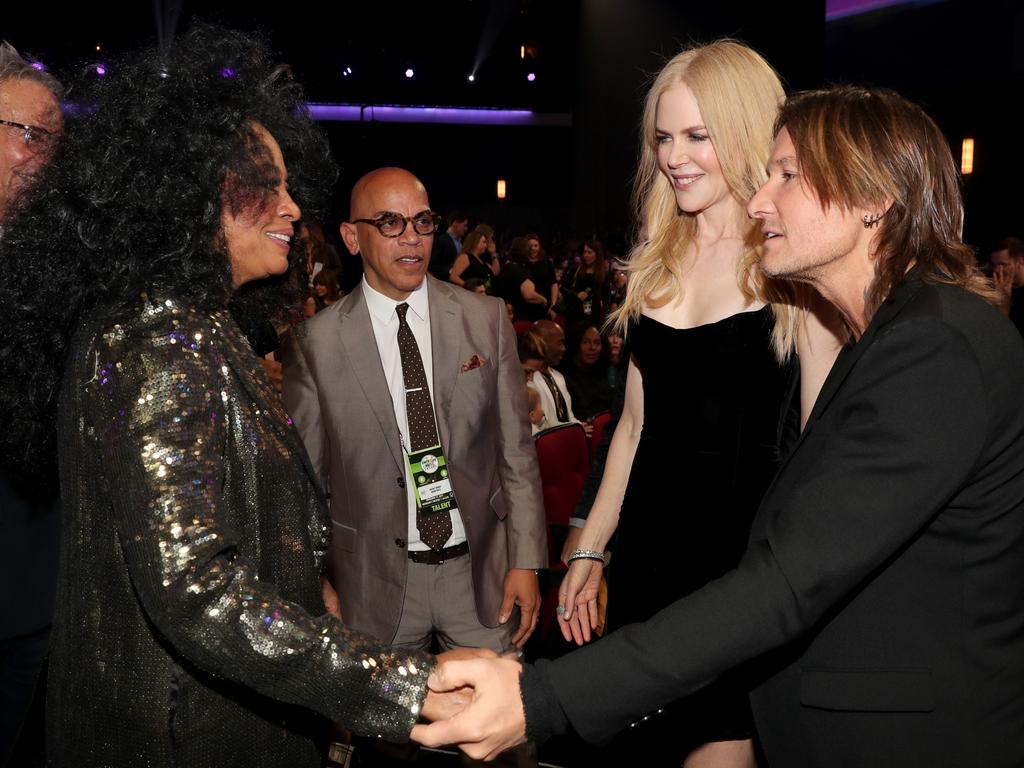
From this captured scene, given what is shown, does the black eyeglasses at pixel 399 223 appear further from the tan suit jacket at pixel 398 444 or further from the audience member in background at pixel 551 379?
the audience member in background at pixel 551 379

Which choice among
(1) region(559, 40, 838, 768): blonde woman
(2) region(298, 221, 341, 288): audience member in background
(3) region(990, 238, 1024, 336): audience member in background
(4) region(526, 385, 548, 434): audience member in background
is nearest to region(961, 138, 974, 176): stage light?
(3) region(990, 238, 1024, 336): audience member in background

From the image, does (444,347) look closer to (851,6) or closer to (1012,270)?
(1012,270)

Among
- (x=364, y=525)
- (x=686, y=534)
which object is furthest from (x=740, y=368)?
(x=364, y=525)

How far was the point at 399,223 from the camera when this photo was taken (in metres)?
3.17

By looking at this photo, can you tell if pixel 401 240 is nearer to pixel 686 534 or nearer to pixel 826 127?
pixel 686 534

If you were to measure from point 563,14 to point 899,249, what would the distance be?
76.6 feet

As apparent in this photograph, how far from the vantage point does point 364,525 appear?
2934 mm

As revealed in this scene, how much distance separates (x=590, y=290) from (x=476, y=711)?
8663mm

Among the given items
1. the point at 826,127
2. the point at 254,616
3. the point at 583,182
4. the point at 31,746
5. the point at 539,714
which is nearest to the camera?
the point at 254,616

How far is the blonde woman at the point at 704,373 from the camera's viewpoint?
2.28m

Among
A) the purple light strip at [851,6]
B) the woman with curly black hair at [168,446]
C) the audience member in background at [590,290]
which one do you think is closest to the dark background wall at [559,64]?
the purple light strip at [851,6]

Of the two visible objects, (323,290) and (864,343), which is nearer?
(864,343)

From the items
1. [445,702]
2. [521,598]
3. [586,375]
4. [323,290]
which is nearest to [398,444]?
[521,598]

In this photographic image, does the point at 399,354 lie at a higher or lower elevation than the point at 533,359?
higher
